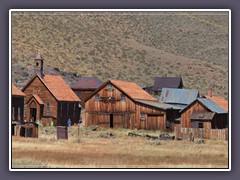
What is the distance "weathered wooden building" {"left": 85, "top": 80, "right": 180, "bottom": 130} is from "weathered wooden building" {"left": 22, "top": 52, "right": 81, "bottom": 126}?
126 inches

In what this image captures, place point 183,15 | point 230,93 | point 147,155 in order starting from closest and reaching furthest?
point 230,93
point 147,155
point 183,15

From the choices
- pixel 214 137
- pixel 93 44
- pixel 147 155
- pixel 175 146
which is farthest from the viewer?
pixel 93 44

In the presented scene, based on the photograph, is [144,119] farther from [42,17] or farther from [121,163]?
[42,17]

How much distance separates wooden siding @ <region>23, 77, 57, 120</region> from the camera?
207ft

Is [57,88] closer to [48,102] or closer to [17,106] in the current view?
[48,102]

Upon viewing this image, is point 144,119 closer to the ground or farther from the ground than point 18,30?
closer to the ground

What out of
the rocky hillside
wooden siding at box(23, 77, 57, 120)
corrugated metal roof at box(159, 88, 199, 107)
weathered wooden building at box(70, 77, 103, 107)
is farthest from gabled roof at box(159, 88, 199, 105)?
the rocky hillside

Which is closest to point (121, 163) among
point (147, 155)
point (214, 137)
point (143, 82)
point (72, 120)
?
point (147, 155)

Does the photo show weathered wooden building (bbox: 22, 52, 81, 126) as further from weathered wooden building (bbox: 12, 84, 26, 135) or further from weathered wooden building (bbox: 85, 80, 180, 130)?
weathered wooden building (bbox: 12, 84, 26, 135)

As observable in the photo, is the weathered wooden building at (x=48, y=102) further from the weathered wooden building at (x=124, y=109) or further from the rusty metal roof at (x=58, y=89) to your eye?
the weathered wooden building at (x=124, y=109)

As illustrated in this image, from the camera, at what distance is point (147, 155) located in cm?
3278

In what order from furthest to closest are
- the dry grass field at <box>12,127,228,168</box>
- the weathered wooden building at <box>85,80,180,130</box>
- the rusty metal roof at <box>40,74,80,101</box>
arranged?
the rusty metal roof at <box>40,74,80,101</box>
the weathered wooden building at <box>85,80,180,130</box>
the dry grass field at <box>12,127,228,168</box>

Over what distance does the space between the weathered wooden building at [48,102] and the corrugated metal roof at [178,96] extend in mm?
8976

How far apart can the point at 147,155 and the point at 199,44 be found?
4381 inches
